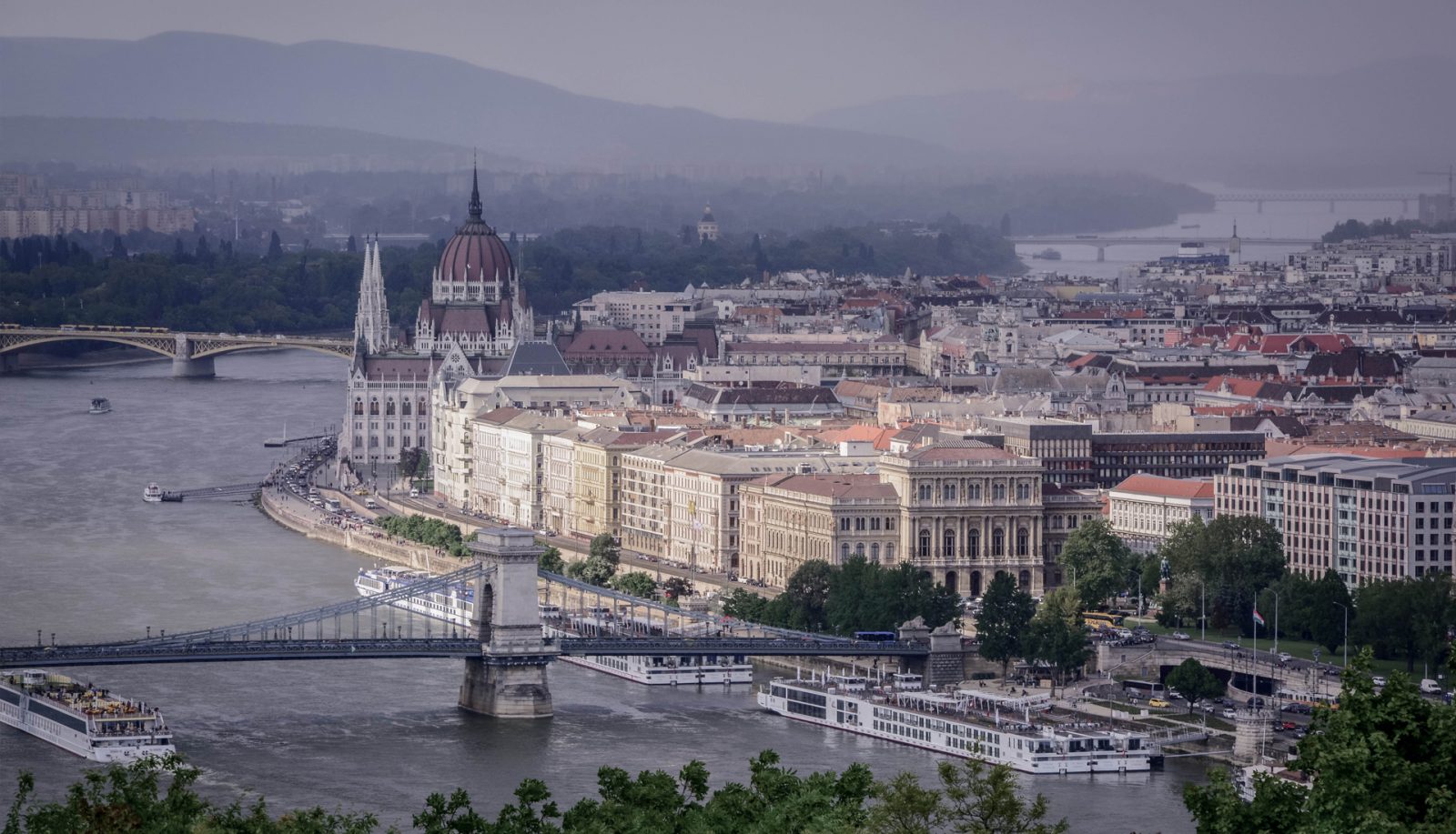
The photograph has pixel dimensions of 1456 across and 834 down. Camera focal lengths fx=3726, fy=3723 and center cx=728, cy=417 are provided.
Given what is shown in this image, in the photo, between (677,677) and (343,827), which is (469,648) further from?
(343,827)

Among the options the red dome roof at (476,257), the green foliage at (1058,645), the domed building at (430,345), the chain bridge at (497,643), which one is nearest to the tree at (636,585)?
the chain bridge at (497,643)

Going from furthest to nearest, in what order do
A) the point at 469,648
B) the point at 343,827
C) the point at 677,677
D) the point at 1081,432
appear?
the point at 1081,432 < the point at 677,677 < the point at 469,648 < the point at 343,827

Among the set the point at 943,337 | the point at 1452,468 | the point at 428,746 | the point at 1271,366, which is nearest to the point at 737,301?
the point at 943,337

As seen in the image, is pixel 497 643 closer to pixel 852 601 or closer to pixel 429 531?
pixel 852 601

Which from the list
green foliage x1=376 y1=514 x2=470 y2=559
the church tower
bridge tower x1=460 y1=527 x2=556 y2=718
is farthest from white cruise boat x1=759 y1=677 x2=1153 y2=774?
the church tower

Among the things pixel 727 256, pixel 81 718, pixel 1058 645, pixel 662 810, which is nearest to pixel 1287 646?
pixel 1058 645

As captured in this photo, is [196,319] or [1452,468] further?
[196,319]

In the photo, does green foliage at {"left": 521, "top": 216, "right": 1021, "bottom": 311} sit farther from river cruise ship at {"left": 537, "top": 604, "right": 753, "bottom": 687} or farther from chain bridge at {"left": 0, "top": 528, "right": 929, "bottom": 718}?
chain bridge at {"left": 0, "top": 528, "right": 929, "bottom": 718}
